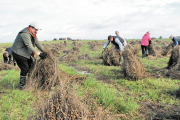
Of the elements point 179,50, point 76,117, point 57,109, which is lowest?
point 76,117

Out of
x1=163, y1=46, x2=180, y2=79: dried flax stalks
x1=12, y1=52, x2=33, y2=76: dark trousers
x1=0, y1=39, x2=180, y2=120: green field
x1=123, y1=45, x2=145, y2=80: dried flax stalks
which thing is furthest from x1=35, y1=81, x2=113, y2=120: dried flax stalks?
x1=163, y1=46, x2=180, y2=79: dried flax stalks

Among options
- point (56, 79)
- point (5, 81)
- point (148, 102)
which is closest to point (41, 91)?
point (56, 79)

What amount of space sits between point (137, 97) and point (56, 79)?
2.82 meters

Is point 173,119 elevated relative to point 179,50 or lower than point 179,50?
lower

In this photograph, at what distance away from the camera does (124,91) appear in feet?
15.0

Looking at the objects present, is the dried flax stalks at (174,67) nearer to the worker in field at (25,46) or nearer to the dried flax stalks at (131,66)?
the dried flax stalks at (131,66)

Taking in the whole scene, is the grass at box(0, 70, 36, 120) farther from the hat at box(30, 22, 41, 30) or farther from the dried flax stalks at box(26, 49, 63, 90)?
the hat at box(30, 22, 41, 30)

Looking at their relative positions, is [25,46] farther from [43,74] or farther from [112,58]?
[112,58]

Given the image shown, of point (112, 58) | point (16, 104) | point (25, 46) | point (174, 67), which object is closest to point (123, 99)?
point (16, 104)

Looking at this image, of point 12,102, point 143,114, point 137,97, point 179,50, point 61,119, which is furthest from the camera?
point 179,50

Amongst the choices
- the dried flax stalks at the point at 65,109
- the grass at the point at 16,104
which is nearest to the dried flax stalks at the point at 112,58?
the grass at the point at 16,104

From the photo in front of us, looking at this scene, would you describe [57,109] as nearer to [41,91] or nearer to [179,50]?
[41,91]

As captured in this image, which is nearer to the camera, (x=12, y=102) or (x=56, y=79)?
(x=12, y=102)

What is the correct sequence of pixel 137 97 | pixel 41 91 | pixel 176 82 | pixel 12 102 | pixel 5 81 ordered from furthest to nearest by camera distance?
pixel 5 81, pixel 176 82, pixel 41 91, pixel 137 97, pixel 12 102
